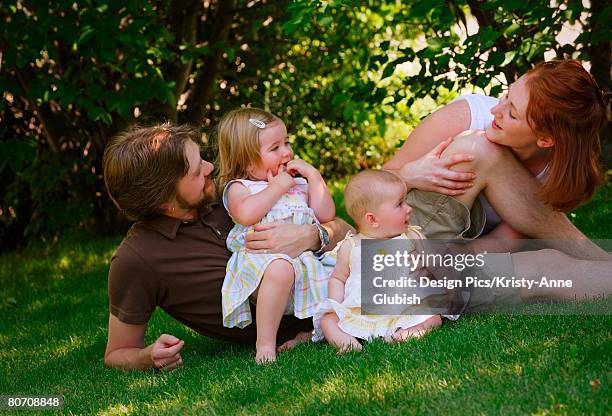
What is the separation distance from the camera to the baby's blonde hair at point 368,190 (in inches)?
139

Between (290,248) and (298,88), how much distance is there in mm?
5660

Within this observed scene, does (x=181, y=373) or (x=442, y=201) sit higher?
(x=442, y=201)

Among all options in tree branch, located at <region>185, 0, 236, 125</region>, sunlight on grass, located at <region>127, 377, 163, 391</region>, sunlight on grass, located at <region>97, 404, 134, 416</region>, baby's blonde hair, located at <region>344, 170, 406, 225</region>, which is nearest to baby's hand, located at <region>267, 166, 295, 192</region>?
baby's blonde hair, located at <region>344, 170, 406, 225</region>

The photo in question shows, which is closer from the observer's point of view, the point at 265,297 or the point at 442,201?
the point at 265,297

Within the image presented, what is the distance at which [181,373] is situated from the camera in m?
3.50

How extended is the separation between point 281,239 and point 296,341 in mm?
445

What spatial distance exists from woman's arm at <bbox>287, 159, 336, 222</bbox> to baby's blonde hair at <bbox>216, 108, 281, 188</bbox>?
0.18 meters

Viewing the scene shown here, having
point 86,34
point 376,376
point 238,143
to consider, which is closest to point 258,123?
point 238,143

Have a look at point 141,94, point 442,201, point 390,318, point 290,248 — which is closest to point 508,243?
point 442,201

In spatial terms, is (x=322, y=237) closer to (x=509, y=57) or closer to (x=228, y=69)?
(x=509, y=57)

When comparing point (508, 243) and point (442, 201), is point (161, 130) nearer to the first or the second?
point (442, 201)

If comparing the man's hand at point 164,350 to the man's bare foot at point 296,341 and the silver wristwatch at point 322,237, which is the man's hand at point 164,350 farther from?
the silver wristwatch at point 322,237

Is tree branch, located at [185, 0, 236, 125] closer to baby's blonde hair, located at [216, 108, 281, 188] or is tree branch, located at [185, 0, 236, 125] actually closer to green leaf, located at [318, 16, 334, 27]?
green leaf, located at [318, 16, 334, 27]

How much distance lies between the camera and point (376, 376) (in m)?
2.95
